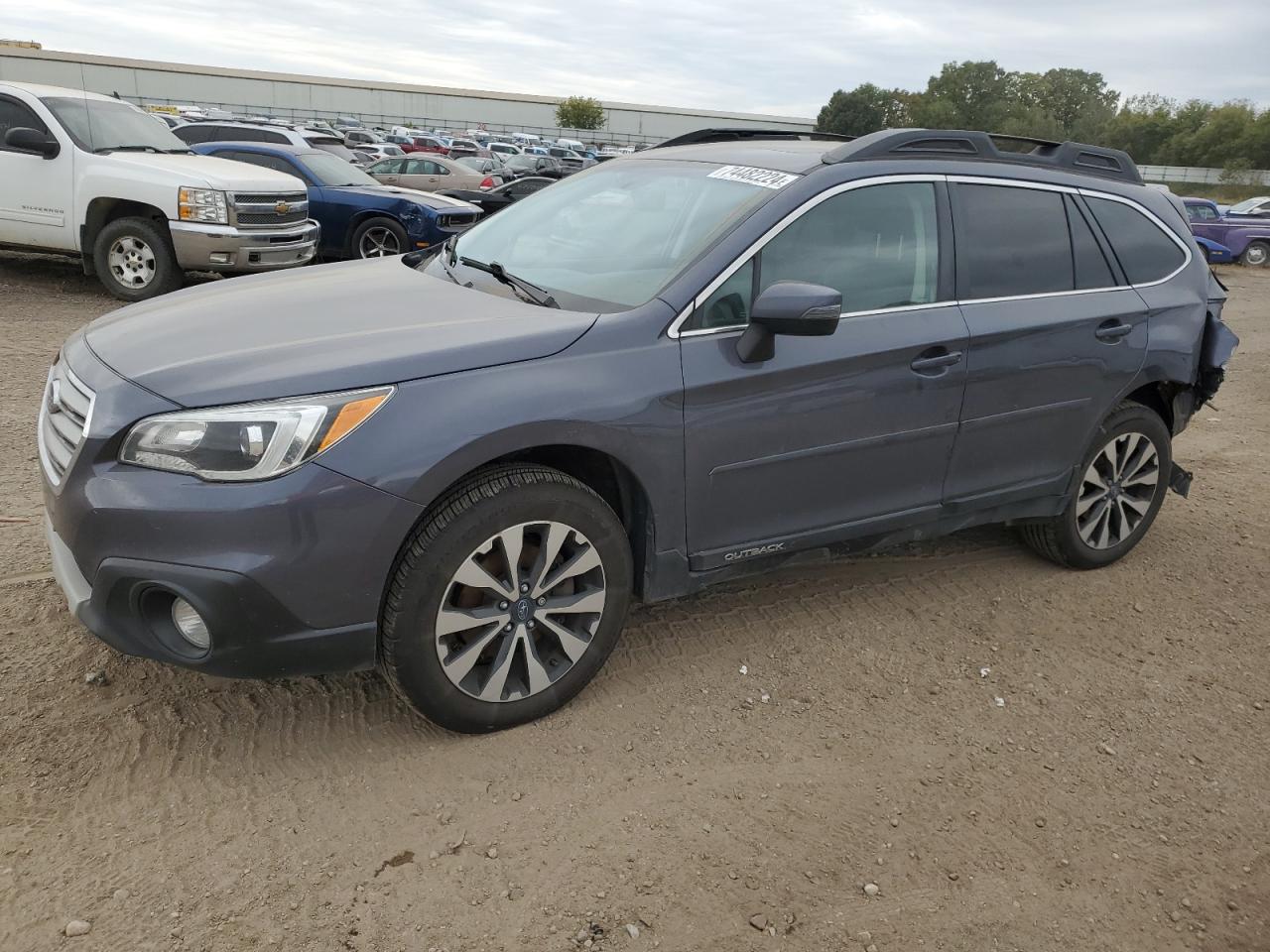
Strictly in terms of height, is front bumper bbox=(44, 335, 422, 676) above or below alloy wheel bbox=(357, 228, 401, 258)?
above

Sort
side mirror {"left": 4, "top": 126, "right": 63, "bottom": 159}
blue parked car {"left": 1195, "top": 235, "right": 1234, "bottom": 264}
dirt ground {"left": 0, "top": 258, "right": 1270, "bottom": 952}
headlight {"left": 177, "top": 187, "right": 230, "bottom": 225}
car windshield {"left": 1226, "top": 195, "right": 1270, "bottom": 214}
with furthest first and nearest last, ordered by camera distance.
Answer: car windshield {"left": 1226, "top": 195, "right": 1270, "bottom": 214} → blue parked car {"left": 1195, "top": 235, "right": 1234, "bottom": 264} → headlight {"left": 177, "top": 187, "right": 230, "bottom": 225} → side mirror {"left": 4, "top": 126, "right": 63, "bottom": 159} → dirt ground {"left": 0, "top": 258, "right": 1270, "bottom": 952}

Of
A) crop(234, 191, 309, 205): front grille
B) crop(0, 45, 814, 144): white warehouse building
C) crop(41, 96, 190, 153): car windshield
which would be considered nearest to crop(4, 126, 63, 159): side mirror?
crop(41, 96, 190, 153): car windshield

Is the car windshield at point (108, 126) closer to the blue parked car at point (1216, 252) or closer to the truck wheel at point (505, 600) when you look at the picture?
the truck wheel at point (505, 600)

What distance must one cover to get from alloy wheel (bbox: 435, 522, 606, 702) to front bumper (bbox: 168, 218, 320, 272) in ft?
24.8

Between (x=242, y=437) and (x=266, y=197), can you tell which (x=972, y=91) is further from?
(x=242, y=437)

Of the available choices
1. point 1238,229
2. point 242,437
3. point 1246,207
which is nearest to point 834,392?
point 242,437

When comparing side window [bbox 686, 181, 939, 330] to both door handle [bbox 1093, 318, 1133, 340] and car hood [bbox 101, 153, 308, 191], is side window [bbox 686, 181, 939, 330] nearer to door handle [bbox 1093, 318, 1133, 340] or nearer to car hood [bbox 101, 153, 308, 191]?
door handle [bbox 1093, 318, 1133, 340]

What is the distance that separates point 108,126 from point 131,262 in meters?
1.51

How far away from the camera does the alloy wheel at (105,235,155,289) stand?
9570mm

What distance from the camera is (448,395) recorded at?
9.30ft

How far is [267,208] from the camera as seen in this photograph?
9766 mm

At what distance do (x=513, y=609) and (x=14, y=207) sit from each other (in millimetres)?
9051

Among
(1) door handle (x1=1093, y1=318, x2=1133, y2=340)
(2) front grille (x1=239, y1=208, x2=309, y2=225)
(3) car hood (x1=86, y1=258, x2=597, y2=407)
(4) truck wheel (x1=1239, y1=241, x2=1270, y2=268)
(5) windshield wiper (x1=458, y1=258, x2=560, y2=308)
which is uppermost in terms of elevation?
(5) windshield wiper (x1=458, y1=258, x2=560, y2=308)

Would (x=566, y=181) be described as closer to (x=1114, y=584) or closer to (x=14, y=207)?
(x=1114, y=584)
